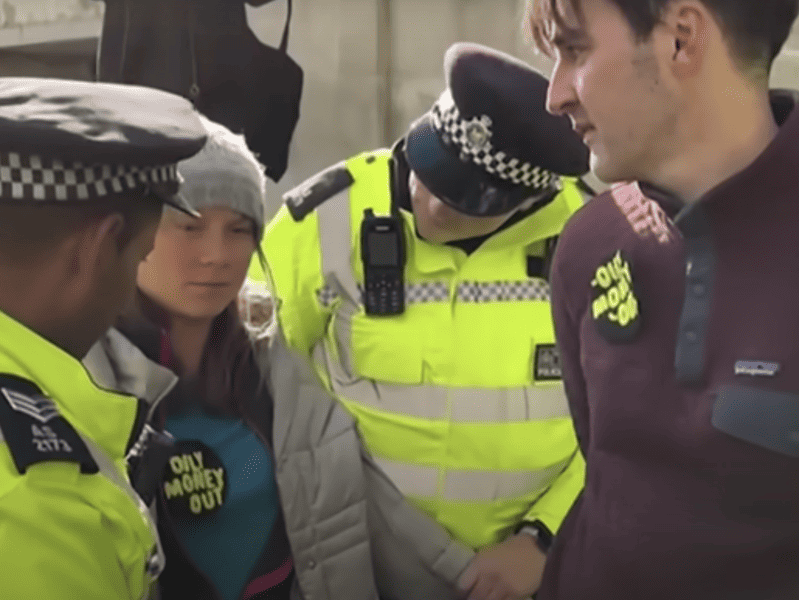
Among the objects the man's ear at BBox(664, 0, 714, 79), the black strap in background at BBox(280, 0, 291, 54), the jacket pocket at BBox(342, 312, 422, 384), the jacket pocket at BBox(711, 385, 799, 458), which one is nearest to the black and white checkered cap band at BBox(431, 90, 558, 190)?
the jacket pocket at BBox(342, 312, 422, 384)

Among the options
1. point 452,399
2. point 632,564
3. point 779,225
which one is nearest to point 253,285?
point 452,399

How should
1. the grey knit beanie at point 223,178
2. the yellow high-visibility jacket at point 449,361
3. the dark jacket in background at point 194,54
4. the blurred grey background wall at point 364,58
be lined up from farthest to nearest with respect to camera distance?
the blurred grey background wall at point 364,58 → the dark jacket in background at point 194,54 → the yellow high-visibility jacket at point 449,361 → the grey knit beanie at point 223,178

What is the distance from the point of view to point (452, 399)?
65.7 inches

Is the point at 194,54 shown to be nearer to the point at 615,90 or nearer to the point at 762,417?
the point at 615,90

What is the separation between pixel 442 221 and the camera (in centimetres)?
168

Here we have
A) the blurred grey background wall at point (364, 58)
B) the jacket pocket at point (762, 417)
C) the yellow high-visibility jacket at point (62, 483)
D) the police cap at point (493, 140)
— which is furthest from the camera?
the blurred grey background wall at point (364, 58)

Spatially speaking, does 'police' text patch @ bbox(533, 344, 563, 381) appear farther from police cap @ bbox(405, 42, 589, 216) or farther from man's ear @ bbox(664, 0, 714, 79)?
man's ear @ bbox(664, 0, 714, 79)

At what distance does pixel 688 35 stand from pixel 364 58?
112 inches

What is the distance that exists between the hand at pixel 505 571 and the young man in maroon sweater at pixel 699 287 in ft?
1.90

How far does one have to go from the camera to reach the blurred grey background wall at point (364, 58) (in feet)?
11.1

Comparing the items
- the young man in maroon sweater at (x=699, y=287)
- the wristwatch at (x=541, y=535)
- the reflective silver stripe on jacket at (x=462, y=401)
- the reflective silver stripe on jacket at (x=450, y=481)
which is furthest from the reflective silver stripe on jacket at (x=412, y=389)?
the young man in maroon sweater at (x=699, y=287)

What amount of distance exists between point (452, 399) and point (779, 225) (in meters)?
0.83

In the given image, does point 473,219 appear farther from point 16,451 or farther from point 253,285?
point 16,451

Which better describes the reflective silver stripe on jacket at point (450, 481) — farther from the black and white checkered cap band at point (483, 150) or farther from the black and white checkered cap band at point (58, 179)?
the black and white checkered cap band at point (58, 179)
